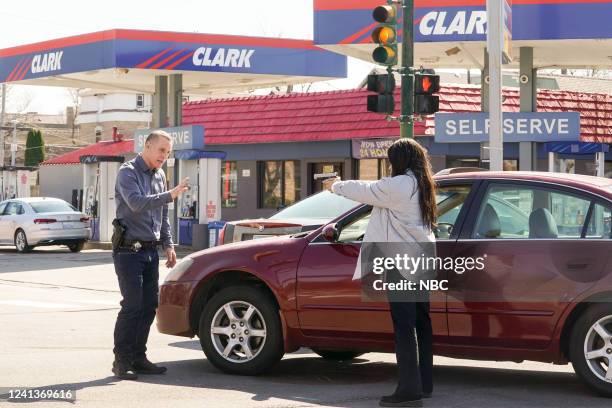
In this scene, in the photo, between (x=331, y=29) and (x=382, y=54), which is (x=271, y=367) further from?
(x=331, y=29)

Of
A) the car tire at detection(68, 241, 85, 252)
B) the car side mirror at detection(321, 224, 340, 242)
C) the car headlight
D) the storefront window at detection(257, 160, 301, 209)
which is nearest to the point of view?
the car side mirror at detection(321, 224, 340, 242)

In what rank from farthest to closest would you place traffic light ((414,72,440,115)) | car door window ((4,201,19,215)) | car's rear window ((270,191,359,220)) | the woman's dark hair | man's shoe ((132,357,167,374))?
1. car door window ((4,201,19,215))
2. traffic light ((414,72,440,115))
3. car's rear window ((270,191,359,220))
4. man's shoe ((132,357,167,374))
5. the woman's dark hair

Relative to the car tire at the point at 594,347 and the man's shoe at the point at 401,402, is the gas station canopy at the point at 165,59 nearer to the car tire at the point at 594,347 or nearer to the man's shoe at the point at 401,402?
the car tire at the point at 594,347

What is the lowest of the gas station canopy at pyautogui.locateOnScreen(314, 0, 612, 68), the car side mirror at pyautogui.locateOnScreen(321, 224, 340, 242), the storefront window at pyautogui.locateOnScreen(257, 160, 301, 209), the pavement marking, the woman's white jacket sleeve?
the pavement marking

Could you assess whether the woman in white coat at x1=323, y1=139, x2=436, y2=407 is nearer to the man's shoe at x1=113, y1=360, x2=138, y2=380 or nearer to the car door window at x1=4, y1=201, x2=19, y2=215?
the man's shoe at x1=113, y1=360, x2=138, y2=380

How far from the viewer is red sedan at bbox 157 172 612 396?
317 inches

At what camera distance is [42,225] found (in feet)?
95.2

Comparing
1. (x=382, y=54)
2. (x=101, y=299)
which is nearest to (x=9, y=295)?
(x=101, y=299)

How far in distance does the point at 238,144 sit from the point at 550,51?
14.6 m

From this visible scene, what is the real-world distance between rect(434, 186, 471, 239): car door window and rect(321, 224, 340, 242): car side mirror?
76cm

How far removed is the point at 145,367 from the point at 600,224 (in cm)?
365

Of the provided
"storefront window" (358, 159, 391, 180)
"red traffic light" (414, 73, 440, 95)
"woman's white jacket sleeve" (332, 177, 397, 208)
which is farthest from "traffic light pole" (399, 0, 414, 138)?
"storefront window" (358, 159, 391, 180)

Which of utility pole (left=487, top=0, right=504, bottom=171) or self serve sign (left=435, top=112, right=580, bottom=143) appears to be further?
self serve sign (left=435, top=112, right=580, bottom=143)

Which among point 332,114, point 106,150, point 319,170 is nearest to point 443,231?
point 332,114
